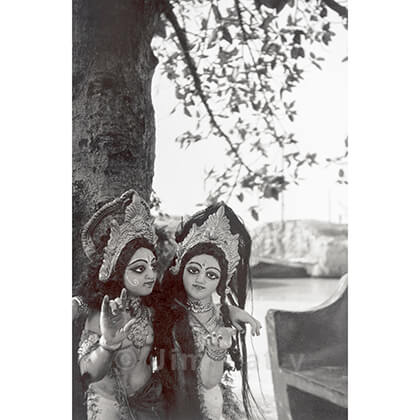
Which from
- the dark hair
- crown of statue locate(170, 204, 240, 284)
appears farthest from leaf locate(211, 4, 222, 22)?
the dark hair

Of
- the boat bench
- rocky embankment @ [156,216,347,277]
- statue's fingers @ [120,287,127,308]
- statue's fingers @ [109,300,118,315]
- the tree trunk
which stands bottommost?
the boat bench

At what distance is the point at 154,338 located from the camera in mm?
1921

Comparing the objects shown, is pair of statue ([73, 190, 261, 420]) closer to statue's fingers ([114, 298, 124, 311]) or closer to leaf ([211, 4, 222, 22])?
statue's fingers ([114, 298, 124, 311])

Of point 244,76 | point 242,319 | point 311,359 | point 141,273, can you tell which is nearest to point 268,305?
point 242,319

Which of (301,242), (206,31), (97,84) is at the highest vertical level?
(206,31)

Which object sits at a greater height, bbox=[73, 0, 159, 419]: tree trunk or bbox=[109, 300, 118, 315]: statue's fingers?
bbox=[73, 0, 159, 419]: tree trunk

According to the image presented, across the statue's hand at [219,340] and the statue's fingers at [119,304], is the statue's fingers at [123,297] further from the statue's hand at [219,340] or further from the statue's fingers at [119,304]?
the statue's hand at [219,340]

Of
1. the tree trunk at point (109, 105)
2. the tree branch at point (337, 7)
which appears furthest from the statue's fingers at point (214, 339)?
the tree branch at point (337, 7)

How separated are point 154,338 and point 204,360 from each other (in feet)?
0.49

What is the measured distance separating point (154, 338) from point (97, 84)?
28.8 inches

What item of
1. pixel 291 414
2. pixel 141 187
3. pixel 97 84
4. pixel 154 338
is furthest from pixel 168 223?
pixel 291 414

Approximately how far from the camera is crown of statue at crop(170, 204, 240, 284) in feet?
6.31

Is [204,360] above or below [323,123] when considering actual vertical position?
below
